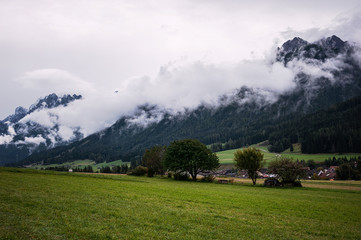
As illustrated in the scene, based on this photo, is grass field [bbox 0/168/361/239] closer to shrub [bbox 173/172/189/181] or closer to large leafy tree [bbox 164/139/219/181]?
large leafy tree [bbox 164/139/219/181]

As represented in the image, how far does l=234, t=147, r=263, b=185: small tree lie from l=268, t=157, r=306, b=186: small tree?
558 cm

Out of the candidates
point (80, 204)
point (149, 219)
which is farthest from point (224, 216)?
point (80, 204)

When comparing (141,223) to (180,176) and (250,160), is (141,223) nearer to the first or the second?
(250,160)

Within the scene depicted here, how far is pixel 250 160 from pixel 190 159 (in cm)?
2462

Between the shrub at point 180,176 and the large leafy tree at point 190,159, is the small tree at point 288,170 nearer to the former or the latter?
the large leafy tree at point 190,159

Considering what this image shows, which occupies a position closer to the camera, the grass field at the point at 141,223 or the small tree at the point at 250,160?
the grass field at the point at 141,223

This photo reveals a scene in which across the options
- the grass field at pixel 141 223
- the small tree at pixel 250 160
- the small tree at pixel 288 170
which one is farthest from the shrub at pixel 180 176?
the grass field at pixel 141 223

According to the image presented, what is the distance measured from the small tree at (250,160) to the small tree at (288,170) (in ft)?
18.3

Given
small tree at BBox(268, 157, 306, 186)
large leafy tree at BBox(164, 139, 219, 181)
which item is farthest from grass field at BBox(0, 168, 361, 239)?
large leafy tree at BBox(164, 139, 219, 181)

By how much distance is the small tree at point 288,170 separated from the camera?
2845 inches

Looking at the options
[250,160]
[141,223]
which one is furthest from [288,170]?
[141,223]

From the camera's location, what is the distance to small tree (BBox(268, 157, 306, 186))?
237 feet

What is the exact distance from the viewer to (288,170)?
7275 cm

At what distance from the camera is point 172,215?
21.3 meters
